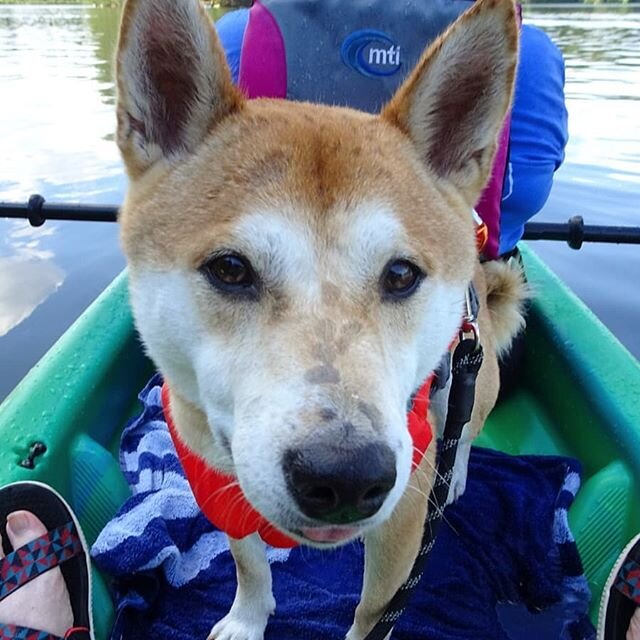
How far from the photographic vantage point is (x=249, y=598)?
2318 mm

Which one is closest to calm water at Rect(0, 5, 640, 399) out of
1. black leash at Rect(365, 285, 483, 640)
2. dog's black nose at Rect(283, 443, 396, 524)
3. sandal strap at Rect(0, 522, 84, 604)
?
sandal strap at Rect(0, 522, 84, 604)

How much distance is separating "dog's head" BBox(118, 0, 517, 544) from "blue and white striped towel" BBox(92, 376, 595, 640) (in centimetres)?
74

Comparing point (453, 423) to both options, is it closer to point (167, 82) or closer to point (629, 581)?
point (629, 581)

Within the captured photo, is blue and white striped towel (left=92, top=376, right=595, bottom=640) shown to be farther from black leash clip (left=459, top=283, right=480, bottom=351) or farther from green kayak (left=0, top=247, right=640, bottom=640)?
black leash clip (left=459, top=283, right=480, bottom=351)

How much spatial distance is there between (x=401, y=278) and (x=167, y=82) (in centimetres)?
87

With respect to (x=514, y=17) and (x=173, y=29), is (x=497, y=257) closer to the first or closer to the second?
(x=514, y=17)

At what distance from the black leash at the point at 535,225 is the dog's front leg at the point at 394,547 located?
6.57 feet

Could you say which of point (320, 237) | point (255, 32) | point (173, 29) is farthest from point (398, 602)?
point (255, 32)

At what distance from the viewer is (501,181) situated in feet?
9.33

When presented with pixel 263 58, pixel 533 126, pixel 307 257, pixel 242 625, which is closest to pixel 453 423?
pixel 307 257

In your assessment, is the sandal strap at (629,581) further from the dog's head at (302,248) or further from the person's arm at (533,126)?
the person's arm at (533,126)

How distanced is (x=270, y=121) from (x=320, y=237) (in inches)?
18.6

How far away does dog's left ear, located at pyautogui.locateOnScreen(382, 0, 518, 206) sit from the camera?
5.93ft

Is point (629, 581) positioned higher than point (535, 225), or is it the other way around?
point (535, 225)
